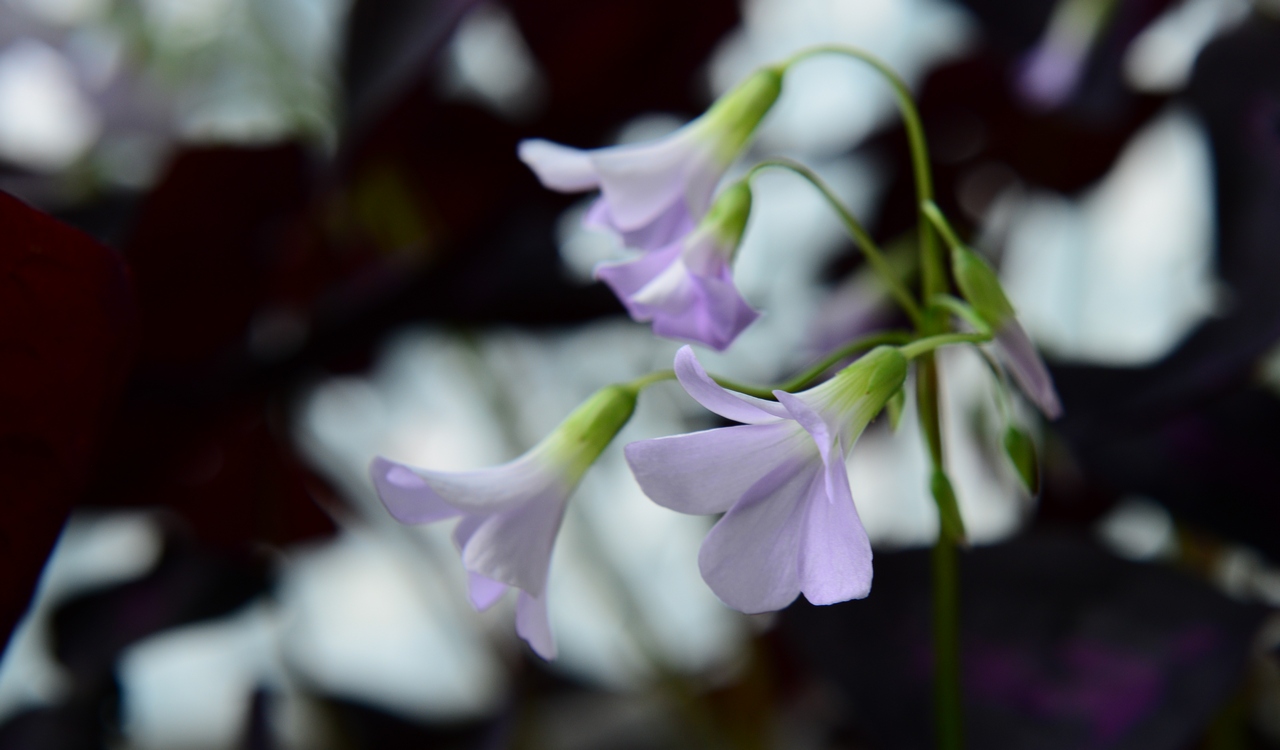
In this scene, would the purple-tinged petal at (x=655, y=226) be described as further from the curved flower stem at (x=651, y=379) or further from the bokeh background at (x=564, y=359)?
the bokeh background at (x=564, y=359)

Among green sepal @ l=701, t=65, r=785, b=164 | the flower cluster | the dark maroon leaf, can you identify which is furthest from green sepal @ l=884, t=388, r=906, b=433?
the dark maroon leaf

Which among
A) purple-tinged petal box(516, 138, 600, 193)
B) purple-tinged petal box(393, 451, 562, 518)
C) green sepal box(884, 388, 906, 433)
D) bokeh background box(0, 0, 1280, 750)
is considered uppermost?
purple-tinged petal box(516, 138, 600, 193)

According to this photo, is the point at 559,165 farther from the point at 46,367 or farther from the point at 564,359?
the point at 564,359

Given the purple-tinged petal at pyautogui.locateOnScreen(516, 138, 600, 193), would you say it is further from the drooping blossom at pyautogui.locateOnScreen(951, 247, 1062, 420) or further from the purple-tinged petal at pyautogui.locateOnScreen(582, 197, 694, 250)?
the drooping blossom at pyautogui.locateOnScreen(951, 247, 1062, 420)

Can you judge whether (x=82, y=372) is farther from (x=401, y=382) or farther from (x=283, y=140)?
(x=401, y=382)

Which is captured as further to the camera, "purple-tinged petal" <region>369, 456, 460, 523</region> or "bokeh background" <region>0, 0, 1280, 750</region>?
"bokeh background" <region>0, 0, 1280, 750</region>

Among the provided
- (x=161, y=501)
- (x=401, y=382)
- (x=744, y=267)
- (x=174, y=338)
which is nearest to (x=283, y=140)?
(x=174, y=338)

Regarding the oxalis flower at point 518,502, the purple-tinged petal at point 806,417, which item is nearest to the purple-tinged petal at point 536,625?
the oxalis flower at point 518,502
